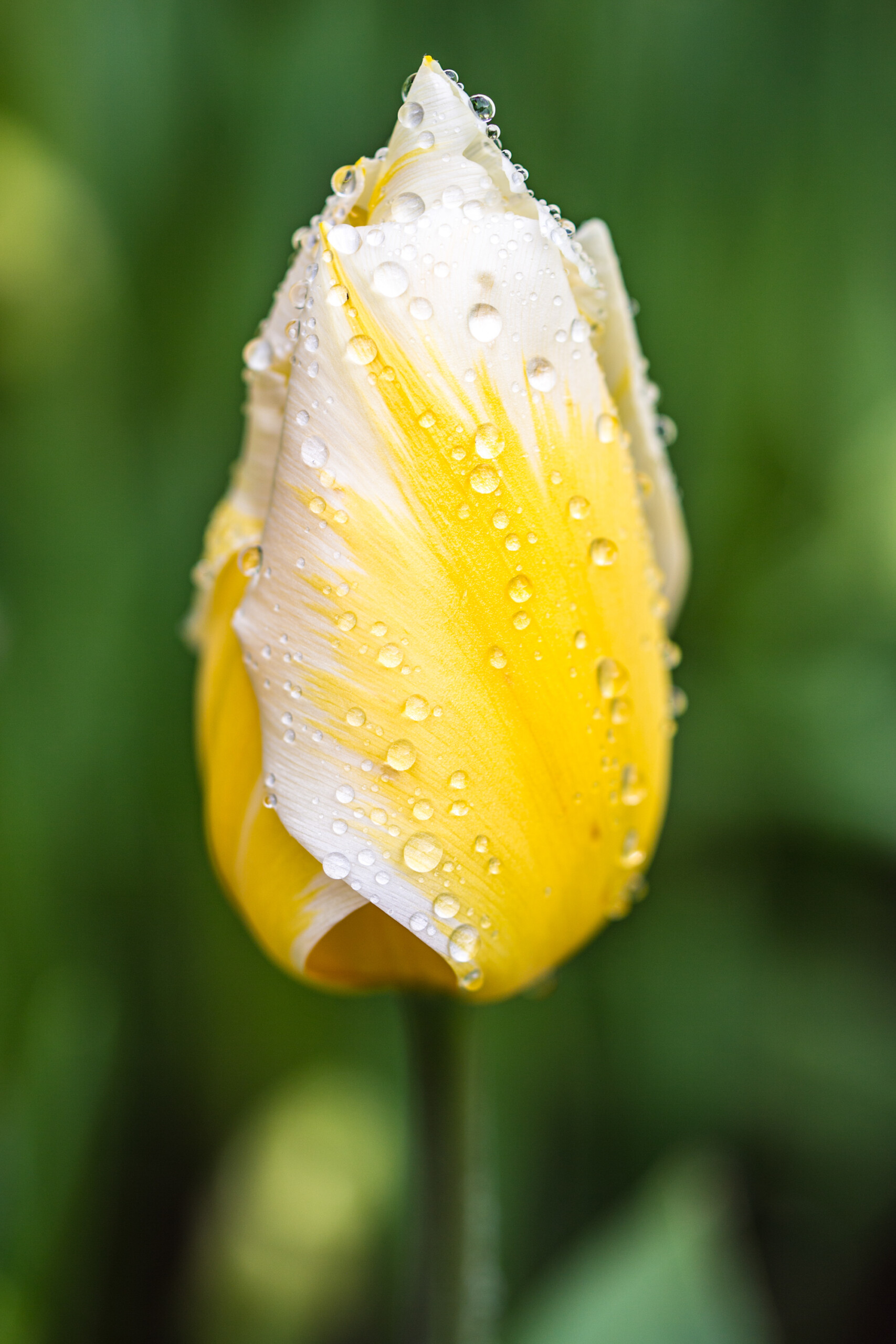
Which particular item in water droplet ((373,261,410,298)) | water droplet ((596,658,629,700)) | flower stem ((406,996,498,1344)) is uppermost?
water droplet ((373,261,410,298))

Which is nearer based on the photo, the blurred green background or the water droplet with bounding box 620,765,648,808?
the water droplet with bounding box 620,765,648,808

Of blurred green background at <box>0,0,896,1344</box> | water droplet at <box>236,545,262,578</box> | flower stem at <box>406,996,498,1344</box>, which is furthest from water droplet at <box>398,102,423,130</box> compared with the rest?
blurred green background at <box>0,0,896,1344</box>

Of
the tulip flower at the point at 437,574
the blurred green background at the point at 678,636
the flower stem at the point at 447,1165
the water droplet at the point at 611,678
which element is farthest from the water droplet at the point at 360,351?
the blurred green background at the point at 678,636

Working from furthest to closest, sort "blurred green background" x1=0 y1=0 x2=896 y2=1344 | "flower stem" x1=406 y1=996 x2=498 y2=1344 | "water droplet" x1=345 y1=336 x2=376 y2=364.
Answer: "blurred green background" x1=0 y1=0 x2=896 y2=1344 < "flower stem" x1=406 y1=996 x2=498 y2=1344 < "water droplet" x1=345 y1=336 x2=376 y2=364

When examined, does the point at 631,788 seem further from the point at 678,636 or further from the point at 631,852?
the point at 678,636

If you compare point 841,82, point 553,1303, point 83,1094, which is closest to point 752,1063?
point 553,1303

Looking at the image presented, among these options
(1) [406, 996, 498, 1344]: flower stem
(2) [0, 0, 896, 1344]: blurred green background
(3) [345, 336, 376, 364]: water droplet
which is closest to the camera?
(3) [345, 336, 376, 364]: water droplet

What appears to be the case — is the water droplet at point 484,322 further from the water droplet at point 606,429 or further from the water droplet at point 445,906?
the water droplet at point 445,906

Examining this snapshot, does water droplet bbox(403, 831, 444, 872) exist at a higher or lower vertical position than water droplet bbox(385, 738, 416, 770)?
lower

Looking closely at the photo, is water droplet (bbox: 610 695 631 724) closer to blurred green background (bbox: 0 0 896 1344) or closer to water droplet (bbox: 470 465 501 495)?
water droplet (bbox: 470 465 501 495)
